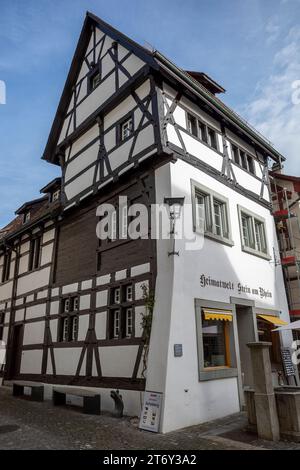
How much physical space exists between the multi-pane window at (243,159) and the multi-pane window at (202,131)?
1212mm

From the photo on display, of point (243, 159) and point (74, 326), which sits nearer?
point (74, 326)

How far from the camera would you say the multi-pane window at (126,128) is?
11143mm

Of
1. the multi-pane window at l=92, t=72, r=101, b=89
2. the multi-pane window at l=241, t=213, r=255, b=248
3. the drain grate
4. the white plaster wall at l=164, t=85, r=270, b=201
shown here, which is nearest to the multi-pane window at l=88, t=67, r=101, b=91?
the multi-pane window at l=92, t=72, r=101, b=89

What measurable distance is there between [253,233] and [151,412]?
728 centimetres

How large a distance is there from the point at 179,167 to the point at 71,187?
5198 millimetres

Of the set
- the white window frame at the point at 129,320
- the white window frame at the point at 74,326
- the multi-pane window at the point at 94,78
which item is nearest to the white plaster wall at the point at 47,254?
the white window frame at the point at 74,326

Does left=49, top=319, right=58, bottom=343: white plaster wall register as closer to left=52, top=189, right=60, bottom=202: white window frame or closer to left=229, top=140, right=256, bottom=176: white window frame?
left=52, top=189, right=60, bottom=202: white window frame

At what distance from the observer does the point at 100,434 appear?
7.03 m

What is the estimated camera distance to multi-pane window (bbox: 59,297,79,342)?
11.7 metres

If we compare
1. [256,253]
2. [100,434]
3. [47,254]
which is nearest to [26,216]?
[47,254]

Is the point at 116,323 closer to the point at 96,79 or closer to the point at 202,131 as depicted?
the point at 202,131

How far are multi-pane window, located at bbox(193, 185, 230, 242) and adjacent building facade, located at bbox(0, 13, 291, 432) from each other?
0.14 feet

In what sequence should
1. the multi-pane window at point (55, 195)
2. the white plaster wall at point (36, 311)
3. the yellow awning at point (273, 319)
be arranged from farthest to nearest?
the multi-pane window at point (55, 195) → the white plaster wall at point (36, 311) → the yellow awning at point (273, 319)

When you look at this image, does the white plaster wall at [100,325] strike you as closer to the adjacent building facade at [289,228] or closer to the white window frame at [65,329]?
the white window frame at [65,329]
